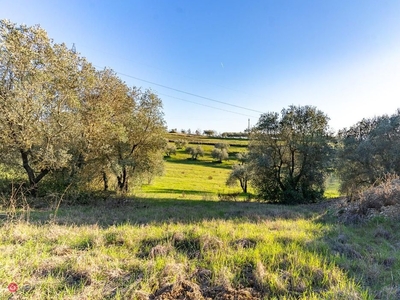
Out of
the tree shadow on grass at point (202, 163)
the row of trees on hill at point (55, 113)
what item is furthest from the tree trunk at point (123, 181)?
the tree shadow on grass at point (202, 163)

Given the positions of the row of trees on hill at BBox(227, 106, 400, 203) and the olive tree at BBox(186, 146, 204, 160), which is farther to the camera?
the olive tree at BBox(186, 146, 204, 160)

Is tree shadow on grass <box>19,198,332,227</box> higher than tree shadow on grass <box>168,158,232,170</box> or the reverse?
the reverse

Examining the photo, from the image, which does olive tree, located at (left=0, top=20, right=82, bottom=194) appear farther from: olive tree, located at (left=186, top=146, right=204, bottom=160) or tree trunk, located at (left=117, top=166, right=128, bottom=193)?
olive tree, located at (left=186, top=146, right=204, bottom=160)

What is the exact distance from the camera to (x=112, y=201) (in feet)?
55.0

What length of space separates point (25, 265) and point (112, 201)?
524 inches

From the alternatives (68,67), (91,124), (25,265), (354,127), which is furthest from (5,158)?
(354,127)

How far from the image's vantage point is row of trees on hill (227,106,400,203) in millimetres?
21156

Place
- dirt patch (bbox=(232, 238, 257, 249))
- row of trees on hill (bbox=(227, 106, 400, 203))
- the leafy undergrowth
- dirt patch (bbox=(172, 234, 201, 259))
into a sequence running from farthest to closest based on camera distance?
1. row of trees on hill (bbox=(227, 106, 400, 203))
2. dirt patch (bbox=(232, 238, 257, 249))
3. dirt patch (bbox=(172, 234, 201, 259))
4. the leafy undergrowth

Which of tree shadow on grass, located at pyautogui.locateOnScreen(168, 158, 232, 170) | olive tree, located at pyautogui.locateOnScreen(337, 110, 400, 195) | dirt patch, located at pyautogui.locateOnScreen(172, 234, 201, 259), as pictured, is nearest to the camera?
dirt patch, located at pyautogui.locateOnScreen(172, 234, 201, 259)

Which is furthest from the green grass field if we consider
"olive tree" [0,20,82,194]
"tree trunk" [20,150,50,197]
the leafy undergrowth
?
"tree trunk" [20,150,50,197]

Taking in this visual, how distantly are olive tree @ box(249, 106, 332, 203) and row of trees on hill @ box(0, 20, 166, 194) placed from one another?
13103mm

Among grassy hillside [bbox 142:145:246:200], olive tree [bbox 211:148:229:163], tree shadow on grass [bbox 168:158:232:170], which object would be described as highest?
olive tree [bbox 211:148:229:163]

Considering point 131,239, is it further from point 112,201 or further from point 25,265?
point 112,201

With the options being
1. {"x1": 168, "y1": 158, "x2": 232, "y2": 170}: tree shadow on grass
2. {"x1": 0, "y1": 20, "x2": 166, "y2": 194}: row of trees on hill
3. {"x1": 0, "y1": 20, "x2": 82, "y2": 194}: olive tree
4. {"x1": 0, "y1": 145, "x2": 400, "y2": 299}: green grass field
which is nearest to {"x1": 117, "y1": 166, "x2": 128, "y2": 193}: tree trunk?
{"x1": 0, "y1": 20, "x2": 166, "y2": 194}: row of trees on hill
